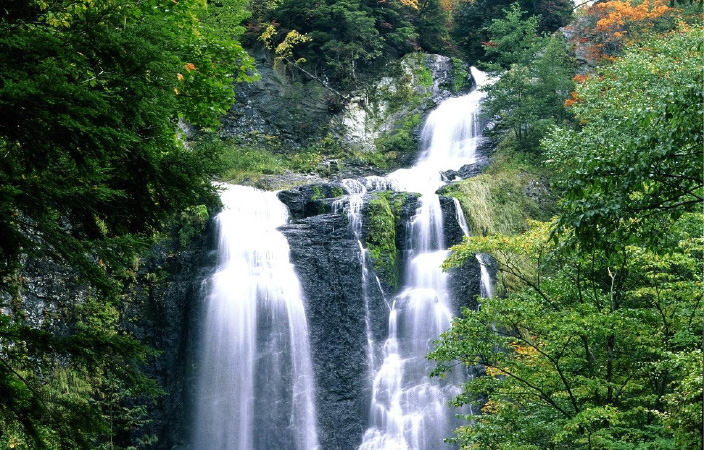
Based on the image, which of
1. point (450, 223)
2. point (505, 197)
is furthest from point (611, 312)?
point (505, 197)

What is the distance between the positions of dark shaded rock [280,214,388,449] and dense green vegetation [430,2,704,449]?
186 inches

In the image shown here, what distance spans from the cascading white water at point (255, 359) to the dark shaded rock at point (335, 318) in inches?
11.9

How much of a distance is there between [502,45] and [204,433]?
64.6 ft

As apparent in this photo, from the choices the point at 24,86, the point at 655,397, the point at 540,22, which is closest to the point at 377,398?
the point at 655,397

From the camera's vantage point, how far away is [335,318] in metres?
16.6

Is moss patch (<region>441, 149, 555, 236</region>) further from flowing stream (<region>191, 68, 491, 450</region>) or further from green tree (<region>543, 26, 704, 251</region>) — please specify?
green tree (<region>543, 26, 704, 251</region>)

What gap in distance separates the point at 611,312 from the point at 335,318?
893 cm

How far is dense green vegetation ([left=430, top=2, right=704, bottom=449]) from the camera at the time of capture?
564cm

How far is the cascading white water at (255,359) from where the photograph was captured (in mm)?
15406

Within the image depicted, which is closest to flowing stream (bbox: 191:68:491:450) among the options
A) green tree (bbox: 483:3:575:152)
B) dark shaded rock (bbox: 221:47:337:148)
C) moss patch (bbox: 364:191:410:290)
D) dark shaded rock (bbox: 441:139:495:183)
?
moss patch (bbox: 364:191:410:290)

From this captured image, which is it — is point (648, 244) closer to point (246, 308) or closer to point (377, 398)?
point (377, 398)

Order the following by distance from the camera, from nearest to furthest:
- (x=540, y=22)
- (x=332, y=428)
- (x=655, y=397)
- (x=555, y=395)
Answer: (x=655, y=397)
(x=555, y=395)
(x=332, y=428)
(x=540, y=22)

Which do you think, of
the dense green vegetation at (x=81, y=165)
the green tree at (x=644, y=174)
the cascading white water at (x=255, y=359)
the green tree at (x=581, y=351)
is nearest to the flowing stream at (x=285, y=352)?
the cascading white water at (x=255, y=359)

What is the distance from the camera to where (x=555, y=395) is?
867 cm
